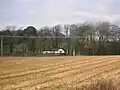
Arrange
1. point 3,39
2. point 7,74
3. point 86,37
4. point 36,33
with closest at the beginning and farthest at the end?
1. point 7,74
2. point 3,39
3. point 86,37
4. point 36,33

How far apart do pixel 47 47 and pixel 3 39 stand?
8.06 meters

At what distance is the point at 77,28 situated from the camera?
5959cm

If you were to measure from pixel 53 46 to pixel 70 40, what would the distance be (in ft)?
11.1

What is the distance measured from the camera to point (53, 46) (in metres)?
52.7

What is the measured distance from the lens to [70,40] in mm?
52406

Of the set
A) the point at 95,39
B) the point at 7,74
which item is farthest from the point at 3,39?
the point at 7,74

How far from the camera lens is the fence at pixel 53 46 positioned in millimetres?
48600

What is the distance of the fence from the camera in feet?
159

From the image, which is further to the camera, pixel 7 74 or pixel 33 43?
pixel 33 43

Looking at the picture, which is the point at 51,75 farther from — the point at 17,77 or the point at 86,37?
the point at 86,37

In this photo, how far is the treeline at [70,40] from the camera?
4912 cm

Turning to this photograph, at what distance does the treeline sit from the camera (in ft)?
161

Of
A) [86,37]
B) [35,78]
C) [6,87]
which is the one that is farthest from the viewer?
[86,37]

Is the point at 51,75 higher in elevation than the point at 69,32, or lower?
lower
